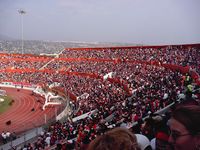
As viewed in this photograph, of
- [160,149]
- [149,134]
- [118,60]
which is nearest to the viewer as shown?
[160,149]

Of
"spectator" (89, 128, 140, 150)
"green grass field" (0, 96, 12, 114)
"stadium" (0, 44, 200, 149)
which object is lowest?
"green grass field" (0, 96, 12, 114)

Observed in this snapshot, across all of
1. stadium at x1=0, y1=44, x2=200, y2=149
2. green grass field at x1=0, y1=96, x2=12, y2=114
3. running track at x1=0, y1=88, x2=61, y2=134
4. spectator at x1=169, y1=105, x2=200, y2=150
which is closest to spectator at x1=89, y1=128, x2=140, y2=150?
spectator at x1=169, y1=105, x2=200, y2=150

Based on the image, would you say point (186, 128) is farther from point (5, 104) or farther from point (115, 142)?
point (5, 104)

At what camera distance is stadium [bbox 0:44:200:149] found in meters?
22.6

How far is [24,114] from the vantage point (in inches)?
1362

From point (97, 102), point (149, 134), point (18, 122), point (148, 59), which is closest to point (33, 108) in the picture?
point (18, 122)

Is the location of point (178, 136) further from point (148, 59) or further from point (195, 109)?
point (148, 59)

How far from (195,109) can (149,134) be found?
214 cm

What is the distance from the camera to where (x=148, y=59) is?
135ft

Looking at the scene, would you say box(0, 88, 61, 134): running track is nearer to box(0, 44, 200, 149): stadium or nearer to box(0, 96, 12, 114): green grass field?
box(0, 44, 200, 149): stadium

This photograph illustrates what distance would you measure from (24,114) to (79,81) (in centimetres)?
1011

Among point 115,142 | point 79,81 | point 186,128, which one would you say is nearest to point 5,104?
point 79,81

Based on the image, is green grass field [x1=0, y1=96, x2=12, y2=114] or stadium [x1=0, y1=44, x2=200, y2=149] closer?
stadium [x1=0, y1=44, x2=200, y2=149]

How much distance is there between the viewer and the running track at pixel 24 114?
28889 millimetres
